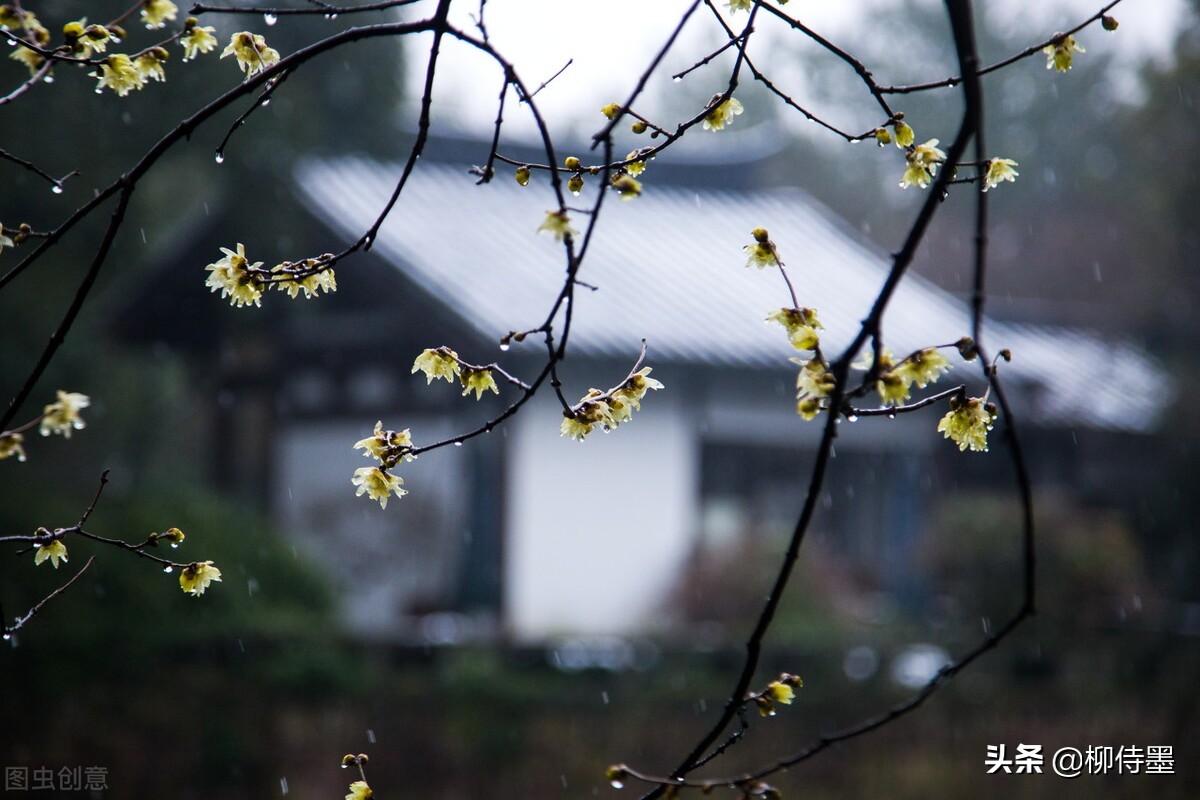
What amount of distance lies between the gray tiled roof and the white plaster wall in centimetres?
75

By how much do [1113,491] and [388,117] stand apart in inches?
286

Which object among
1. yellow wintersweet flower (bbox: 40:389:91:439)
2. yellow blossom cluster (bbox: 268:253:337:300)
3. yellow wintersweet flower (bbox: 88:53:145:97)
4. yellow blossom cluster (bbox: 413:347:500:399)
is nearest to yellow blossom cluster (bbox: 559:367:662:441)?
yellow blossom cluster (bbox: 413:347:500:399)

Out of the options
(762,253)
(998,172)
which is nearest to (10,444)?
(762,253)

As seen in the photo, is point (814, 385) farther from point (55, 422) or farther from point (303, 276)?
point (55, 422)

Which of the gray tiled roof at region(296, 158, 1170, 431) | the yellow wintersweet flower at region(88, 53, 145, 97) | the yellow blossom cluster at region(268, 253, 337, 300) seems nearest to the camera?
the yellow blossom cluster at region(268, 253, 337, 300)

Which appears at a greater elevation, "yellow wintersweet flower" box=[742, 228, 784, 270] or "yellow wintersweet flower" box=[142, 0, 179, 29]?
"yellow wintersweet flower" box=[142, 0, 179, 29]

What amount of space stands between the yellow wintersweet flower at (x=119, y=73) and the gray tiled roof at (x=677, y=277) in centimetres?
548

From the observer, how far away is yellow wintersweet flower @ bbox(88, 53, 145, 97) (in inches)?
60.4

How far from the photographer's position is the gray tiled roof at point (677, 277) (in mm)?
8094

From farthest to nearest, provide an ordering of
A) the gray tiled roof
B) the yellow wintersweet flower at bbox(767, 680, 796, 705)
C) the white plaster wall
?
the gray tiled roof
the white plaster wall
the yellow wintersweet flower at bbox(767, 680, 796, 705)

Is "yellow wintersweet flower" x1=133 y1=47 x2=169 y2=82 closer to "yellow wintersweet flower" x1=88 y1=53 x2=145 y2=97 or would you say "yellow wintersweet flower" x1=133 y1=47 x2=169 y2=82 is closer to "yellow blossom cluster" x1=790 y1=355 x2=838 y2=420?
"yellow wintersweet flower" x1=88 y1=53 x2=145 y2=97

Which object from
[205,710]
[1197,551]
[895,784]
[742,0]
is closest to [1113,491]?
[1197,551]

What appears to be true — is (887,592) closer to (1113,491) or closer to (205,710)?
(1113,491)

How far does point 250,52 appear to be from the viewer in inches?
62.5
